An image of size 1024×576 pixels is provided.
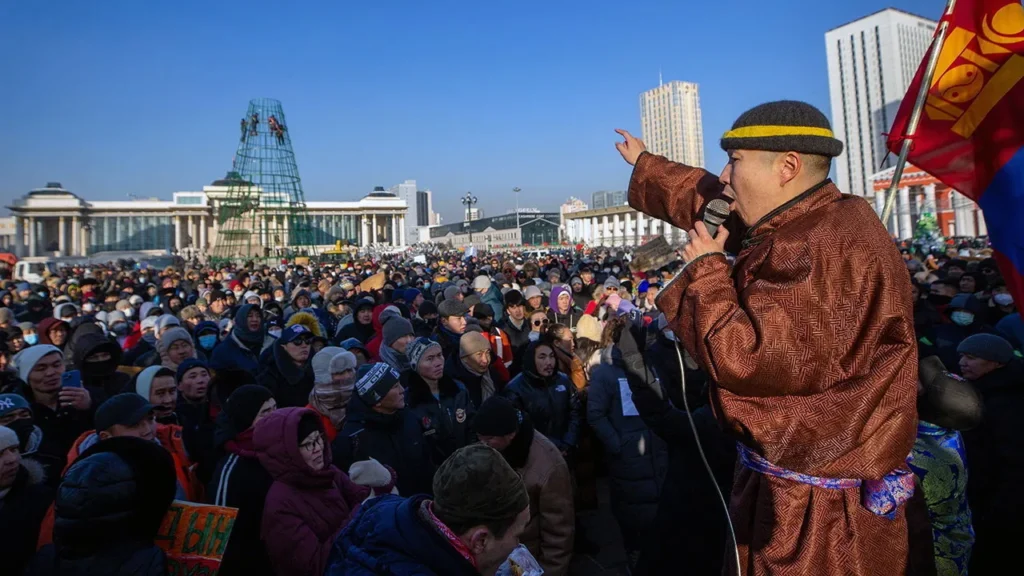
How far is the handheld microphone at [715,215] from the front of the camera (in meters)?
1.68

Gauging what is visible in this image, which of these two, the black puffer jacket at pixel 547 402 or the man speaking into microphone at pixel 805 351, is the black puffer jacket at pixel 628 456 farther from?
the man speaking into microphone at pixel 805 351

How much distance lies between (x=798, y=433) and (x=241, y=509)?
2200mm

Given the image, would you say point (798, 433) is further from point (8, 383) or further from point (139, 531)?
point (8, 383)

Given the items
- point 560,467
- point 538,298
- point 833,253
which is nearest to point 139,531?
point 560,467

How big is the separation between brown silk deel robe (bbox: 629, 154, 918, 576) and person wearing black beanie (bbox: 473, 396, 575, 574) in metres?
1.53

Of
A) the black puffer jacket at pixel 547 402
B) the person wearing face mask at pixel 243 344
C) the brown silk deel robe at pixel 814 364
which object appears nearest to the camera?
the brown silk deel robe at pixel 814 364

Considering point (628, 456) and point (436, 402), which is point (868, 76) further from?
point (436, 402)

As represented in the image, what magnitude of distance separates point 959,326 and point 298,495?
21.4 feet

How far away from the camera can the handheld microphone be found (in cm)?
168

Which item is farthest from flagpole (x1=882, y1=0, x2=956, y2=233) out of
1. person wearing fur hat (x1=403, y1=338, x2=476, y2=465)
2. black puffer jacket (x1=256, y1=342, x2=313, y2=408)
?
black puffer jacket (x1=256, y1=342, x2=313, y2=408)

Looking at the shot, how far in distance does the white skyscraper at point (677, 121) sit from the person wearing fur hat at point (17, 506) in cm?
12166

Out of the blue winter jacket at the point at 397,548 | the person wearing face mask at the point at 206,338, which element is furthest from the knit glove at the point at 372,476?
the person wearing face mask at the point at 206,338

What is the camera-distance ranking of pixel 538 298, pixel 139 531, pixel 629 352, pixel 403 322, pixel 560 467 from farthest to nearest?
1. pixel 538 298
2. pixel 403 322
3. pixel 629 352
4. pixel 560 467
5. pixel 139 531

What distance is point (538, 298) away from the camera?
26.7ft
